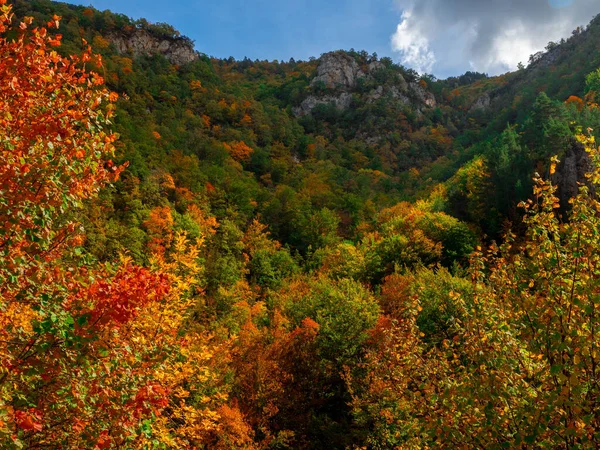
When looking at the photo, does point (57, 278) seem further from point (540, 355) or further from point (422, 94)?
point (422, 94)

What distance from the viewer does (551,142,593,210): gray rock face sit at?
118ft

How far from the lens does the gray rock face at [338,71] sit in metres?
148

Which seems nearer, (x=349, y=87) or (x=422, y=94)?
(x=349, y=87)

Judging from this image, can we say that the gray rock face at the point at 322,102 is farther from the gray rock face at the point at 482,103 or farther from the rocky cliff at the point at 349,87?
the gray rock face at the point at 482,103

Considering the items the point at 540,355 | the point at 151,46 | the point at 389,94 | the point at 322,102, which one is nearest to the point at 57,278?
the point at 540,355

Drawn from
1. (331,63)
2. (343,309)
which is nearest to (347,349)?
(343,309)

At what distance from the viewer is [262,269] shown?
50.7 m

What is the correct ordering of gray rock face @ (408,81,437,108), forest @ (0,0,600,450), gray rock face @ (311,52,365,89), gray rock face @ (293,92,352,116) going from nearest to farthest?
forest @ (0,0,600,450) < gray rock face @ (293,92,352,116) < gray rock face @ (408,81,437,108) < gray rock face @ (311,52,365,89)

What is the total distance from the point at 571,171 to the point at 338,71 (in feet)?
411

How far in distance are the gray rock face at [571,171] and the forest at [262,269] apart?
0.67ft

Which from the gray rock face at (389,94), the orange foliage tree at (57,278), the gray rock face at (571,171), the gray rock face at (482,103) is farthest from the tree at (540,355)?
the gray rock face at (482,103)

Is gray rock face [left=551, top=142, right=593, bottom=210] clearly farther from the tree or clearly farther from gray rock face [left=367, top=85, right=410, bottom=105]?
gray rock face [left=367, top=85, right=410, bottom=105]

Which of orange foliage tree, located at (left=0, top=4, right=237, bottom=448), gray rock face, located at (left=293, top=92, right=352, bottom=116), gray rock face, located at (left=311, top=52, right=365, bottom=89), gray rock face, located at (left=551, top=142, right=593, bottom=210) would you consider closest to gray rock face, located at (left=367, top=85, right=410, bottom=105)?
gray rock face, located at (left=293, top=92, right=352, bottom=116)

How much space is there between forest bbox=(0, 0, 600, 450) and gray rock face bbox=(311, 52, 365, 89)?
39913mm
